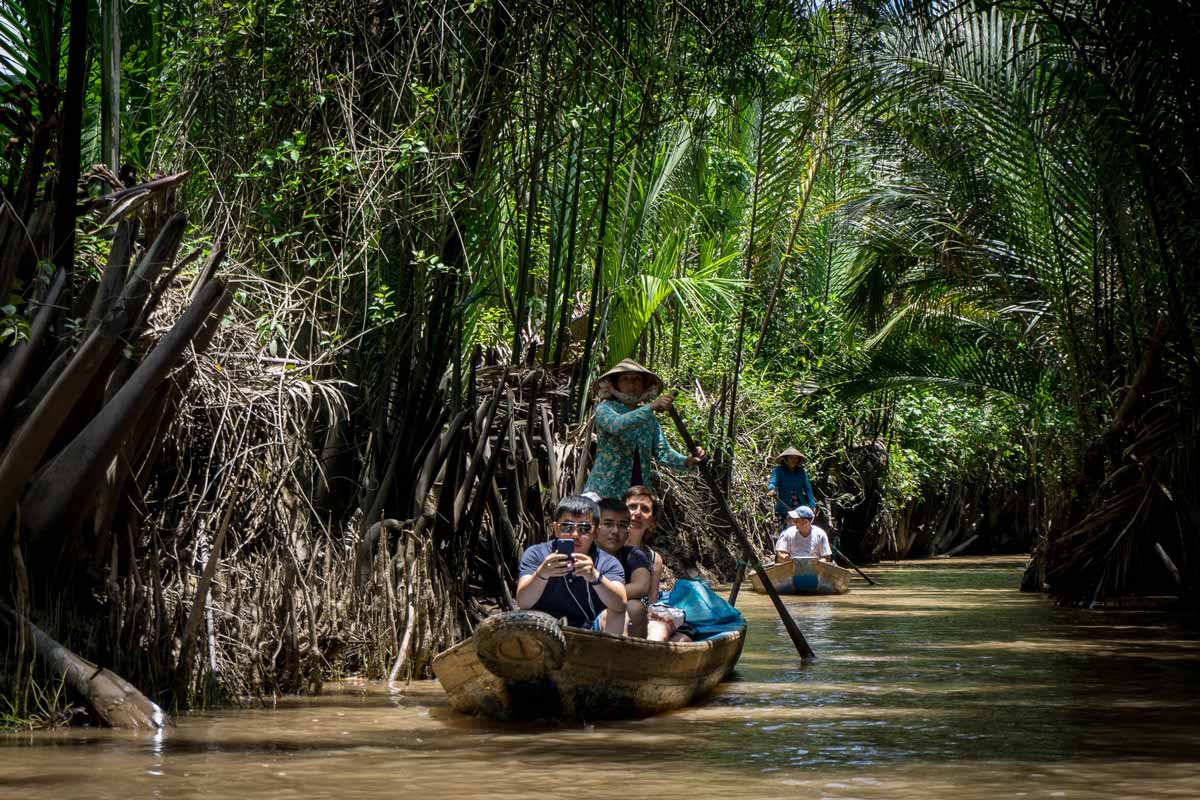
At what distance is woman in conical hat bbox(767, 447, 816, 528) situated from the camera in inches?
687

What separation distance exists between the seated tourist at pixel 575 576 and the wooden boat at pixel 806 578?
894 cm

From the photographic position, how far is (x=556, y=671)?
7.15 m

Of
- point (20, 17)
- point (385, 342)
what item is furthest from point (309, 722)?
point (20, 17)

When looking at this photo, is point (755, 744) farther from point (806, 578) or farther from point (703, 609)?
point (806, 578)

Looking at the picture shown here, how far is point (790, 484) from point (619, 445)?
8.54 m

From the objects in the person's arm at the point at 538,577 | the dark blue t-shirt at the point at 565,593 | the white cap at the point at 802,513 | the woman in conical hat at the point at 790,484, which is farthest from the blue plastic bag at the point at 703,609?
the woman in conical hat at the point at 790,484

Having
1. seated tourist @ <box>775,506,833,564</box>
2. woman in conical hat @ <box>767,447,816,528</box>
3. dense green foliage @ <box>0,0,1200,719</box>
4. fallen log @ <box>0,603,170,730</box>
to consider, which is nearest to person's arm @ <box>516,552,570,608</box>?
dense green foliage @ <box>0,0,1200,719</box>

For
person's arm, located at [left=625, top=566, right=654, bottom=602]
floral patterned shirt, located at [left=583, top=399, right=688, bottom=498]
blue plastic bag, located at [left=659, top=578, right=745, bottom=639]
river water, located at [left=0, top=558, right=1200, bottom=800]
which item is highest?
floral patterned shirt, located at [left=583, top=399, right=688, bottom=498]

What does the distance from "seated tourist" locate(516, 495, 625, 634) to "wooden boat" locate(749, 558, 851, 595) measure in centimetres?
894

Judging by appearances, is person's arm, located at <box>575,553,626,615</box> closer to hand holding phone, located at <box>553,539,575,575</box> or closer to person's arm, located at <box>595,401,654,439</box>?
hand holding phone, located at <box>553,539,575,575</box>

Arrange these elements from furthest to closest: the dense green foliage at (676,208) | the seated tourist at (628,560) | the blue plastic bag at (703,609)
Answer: the blue plastic bag at (703,609) < the dense green foliage at (676,208) < the seated tourist at (628,560)

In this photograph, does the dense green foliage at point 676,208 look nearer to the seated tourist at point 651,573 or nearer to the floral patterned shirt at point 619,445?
the floral patterned shirt at point 619,445

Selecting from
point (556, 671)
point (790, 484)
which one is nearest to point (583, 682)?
point (556, 671)

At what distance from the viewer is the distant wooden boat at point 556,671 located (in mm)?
6879
